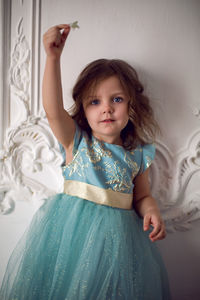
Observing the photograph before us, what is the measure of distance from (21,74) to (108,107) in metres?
0.39

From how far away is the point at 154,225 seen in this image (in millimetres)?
697

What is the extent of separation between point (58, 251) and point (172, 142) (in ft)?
1.85

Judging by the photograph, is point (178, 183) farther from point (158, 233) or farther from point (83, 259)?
point (83, 259)

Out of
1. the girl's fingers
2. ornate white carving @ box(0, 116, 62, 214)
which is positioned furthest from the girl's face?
the girl's fingers

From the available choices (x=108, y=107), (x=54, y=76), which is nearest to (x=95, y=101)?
(x=108, y=107)

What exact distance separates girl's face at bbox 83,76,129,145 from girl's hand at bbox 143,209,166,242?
0.94 ft

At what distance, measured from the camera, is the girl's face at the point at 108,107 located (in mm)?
713

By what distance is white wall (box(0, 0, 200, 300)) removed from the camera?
2.79 feet

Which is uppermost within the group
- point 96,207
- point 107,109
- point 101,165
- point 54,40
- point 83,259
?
point 54,40

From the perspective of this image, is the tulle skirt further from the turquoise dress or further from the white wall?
the white wall

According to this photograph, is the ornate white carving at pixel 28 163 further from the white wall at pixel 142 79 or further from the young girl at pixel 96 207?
the young girl at pixel 96 207

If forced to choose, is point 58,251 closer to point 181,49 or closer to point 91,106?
point 91,106

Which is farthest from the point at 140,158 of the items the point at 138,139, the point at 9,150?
the point at 9,150

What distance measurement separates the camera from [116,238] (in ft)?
2.12
